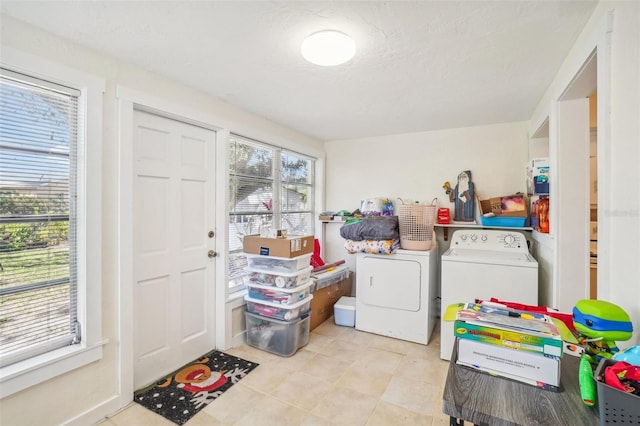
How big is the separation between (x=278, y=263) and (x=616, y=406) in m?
2.29

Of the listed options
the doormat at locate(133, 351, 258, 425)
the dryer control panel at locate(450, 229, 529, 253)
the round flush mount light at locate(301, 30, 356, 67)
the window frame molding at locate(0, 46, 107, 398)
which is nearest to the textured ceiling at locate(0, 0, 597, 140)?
the round flush mount light at locate(301, 30, 356, 67)

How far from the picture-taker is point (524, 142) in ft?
10.4

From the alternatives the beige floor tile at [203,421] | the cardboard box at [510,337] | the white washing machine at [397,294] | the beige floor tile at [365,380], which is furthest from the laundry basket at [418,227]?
the beige floor tile at [203,421]

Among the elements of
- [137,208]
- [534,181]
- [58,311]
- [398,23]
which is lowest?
[58,311]

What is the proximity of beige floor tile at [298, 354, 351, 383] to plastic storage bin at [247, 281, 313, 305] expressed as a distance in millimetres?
522

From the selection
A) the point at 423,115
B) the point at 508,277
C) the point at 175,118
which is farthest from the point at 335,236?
the point at 175,118

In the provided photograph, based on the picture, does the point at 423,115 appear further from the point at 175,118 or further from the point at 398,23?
the point at 175,118

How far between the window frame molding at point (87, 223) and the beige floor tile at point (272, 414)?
100 centimetres

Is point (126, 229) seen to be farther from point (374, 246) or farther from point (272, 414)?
point (374, 246)

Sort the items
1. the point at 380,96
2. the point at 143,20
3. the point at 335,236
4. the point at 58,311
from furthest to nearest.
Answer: the point at 335,236, the point at 380,96, the point at 58,311, the point at 143,20

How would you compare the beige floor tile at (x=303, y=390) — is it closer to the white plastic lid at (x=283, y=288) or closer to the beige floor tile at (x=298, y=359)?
the beige floor tile at (x=298, y=359)

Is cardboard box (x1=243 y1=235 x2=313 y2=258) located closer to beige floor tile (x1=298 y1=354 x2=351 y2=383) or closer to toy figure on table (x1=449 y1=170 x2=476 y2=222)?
beige floor tile (x1=298 y1=354 x2=351 y2=383)

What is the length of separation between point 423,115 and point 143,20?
2461 millimetres

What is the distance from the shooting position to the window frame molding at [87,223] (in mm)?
1653
